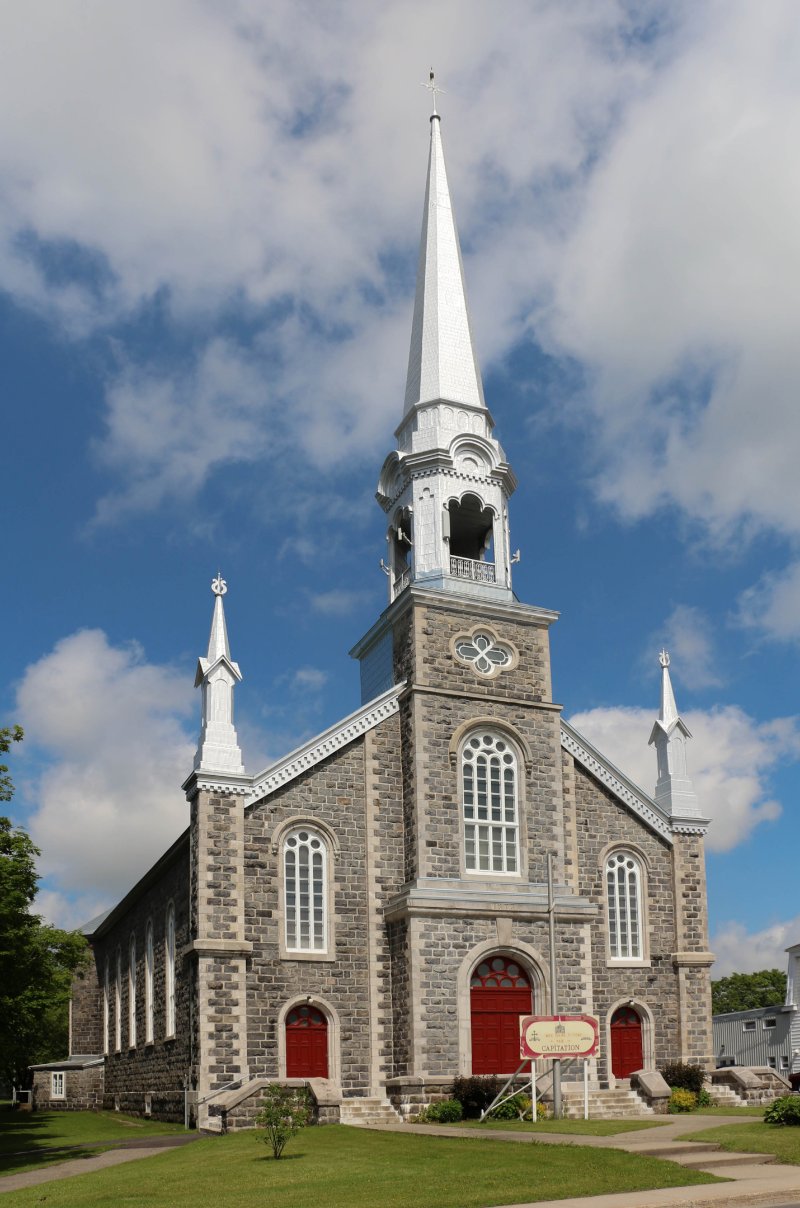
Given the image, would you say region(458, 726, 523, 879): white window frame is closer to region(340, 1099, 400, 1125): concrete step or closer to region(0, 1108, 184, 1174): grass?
region(340, 1099, 400, 1125): concrete step

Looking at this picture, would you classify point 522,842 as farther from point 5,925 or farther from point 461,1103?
point 5,925

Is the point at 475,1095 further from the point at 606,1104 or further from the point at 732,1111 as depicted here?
the point at 732,1111

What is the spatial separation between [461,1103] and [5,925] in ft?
40.8

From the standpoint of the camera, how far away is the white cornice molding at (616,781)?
3803cm

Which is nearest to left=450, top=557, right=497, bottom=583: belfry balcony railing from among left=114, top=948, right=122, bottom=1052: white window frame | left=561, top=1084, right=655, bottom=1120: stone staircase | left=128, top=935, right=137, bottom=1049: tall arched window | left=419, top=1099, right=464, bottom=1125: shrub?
left=561, top=1084, right=655, bottom=1120: stone staircase

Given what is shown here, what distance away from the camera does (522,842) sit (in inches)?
1388

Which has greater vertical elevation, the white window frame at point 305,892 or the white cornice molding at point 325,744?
the white cornice molding at point 325,744

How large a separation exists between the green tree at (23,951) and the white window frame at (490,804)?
11.2 meters

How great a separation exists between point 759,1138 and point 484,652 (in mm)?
16771

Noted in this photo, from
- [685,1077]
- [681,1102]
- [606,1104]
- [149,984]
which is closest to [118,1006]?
[149,984]

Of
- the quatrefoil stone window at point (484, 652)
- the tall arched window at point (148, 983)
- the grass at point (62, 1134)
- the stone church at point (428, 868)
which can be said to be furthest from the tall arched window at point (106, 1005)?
the quatrefoil stone window at point (484, 652)

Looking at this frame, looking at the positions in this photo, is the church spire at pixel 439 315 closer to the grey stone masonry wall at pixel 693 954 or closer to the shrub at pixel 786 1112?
the grey stone masonry wall at pixel 693 954

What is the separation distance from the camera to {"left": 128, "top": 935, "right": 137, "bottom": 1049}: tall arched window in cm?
4212

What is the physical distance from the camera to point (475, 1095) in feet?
101
